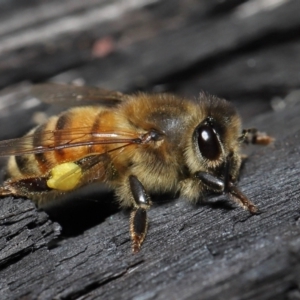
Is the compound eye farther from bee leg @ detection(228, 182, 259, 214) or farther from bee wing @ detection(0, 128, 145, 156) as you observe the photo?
bee wing @ detection(0, 128, 145, 156)

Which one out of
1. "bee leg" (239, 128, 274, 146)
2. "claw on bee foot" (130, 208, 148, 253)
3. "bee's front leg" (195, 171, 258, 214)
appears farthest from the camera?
"bee leg" (239, 128, 274, 146)

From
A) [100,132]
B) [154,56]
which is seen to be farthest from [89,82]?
[100,132]

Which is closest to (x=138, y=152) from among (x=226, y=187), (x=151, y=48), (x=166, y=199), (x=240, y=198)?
(x=166, y=199)

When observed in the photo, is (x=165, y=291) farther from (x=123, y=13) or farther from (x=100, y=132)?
(x=123, y=13)

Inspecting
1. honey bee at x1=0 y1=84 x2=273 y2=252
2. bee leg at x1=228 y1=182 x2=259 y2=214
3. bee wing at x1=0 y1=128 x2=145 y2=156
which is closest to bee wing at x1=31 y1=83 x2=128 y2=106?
honey bee at x1=0 y1=84 x2=273 y2=252

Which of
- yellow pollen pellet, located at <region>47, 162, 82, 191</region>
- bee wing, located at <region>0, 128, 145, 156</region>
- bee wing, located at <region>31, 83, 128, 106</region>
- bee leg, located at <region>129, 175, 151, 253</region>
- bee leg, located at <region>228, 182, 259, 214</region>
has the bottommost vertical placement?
bee leg, located at <region>228, 182, 259, 214</region>

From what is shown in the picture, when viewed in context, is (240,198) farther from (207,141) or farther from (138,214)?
(138,214)

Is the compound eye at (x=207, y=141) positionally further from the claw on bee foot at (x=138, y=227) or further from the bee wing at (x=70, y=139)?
the claw on bee foot at (x=138, y=227)

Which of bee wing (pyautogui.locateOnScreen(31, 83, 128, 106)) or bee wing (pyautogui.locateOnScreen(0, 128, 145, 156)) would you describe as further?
bee wing (pyautogui.locateOnScreen(31, 83, 128, 106))
